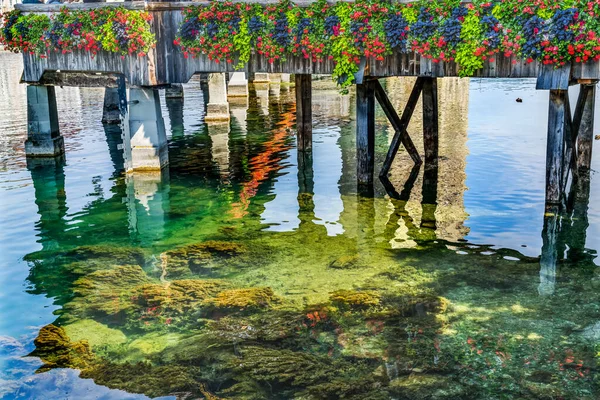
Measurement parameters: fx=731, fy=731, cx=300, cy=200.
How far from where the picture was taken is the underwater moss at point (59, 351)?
29.3 feet

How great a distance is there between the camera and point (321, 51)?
14.9 metres

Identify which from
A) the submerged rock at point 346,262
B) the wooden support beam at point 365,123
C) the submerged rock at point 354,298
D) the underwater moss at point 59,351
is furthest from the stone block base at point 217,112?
the underwater moss at point 59,351

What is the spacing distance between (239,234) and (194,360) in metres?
5.18

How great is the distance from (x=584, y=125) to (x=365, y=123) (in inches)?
196

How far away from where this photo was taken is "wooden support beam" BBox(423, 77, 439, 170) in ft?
56.0

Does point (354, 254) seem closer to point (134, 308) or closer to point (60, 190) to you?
point (134, 308)

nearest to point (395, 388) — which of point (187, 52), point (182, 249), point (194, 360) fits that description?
point (194, 360)

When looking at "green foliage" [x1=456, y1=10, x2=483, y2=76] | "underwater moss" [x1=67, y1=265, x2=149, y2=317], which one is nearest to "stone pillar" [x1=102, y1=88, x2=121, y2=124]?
"underwater moss" [x1=67, y1=265, x2=149, y2=317]

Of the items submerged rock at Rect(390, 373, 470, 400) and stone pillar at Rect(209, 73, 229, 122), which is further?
stone pillar at Rect(209, 73, 229, 122)

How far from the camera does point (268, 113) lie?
2884 centimetres

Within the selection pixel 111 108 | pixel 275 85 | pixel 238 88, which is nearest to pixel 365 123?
pixel 111 108

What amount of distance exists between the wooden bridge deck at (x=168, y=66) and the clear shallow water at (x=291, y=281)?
8.54 feet

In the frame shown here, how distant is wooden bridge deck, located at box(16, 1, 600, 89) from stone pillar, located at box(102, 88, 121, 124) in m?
7.06

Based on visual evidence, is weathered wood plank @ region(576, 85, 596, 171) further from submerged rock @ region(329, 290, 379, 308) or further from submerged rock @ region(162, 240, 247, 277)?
submerged rock @ region(162, 240, 247, 277)
